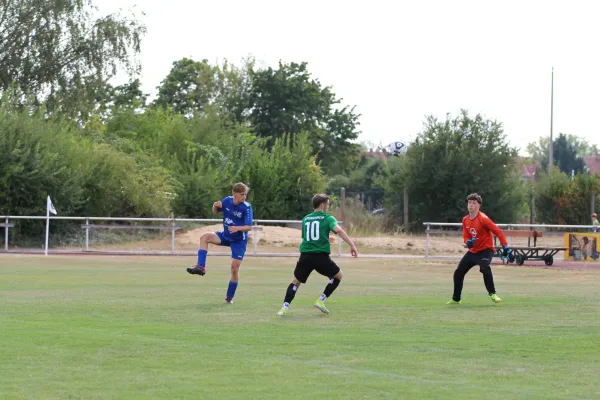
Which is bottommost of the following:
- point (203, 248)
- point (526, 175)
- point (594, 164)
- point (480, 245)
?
point (203, 248)

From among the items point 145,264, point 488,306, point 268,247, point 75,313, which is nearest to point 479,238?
point 488,306

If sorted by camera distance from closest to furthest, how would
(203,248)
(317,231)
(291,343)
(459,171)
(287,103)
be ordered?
(291,343) → (317,231) → (203,248) → (459,171) → (287,103)

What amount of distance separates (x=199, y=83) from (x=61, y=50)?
43352mm

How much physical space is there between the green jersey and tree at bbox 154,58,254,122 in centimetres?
7497

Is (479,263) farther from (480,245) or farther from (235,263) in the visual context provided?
(235,263)

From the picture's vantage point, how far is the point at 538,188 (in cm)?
5734

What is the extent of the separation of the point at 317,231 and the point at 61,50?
3936 centimetres

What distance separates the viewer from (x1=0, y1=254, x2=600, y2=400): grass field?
26.3 ft

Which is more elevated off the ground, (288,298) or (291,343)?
(288,298)

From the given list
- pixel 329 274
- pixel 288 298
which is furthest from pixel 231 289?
pixel 329 274

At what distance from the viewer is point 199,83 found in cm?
9381

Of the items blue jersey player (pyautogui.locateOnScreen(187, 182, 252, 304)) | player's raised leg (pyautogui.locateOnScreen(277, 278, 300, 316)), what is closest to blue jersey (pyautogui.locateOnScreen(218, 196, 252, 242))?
blue jersey player (pyautogui.locateOnScreen(187, 182, 252, 304))

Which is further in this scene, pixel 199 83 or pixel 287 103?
pixel 199 83

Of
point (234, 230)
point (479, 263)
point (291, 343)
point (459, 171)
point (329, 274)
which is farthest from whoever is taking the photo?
point (459, 171)
